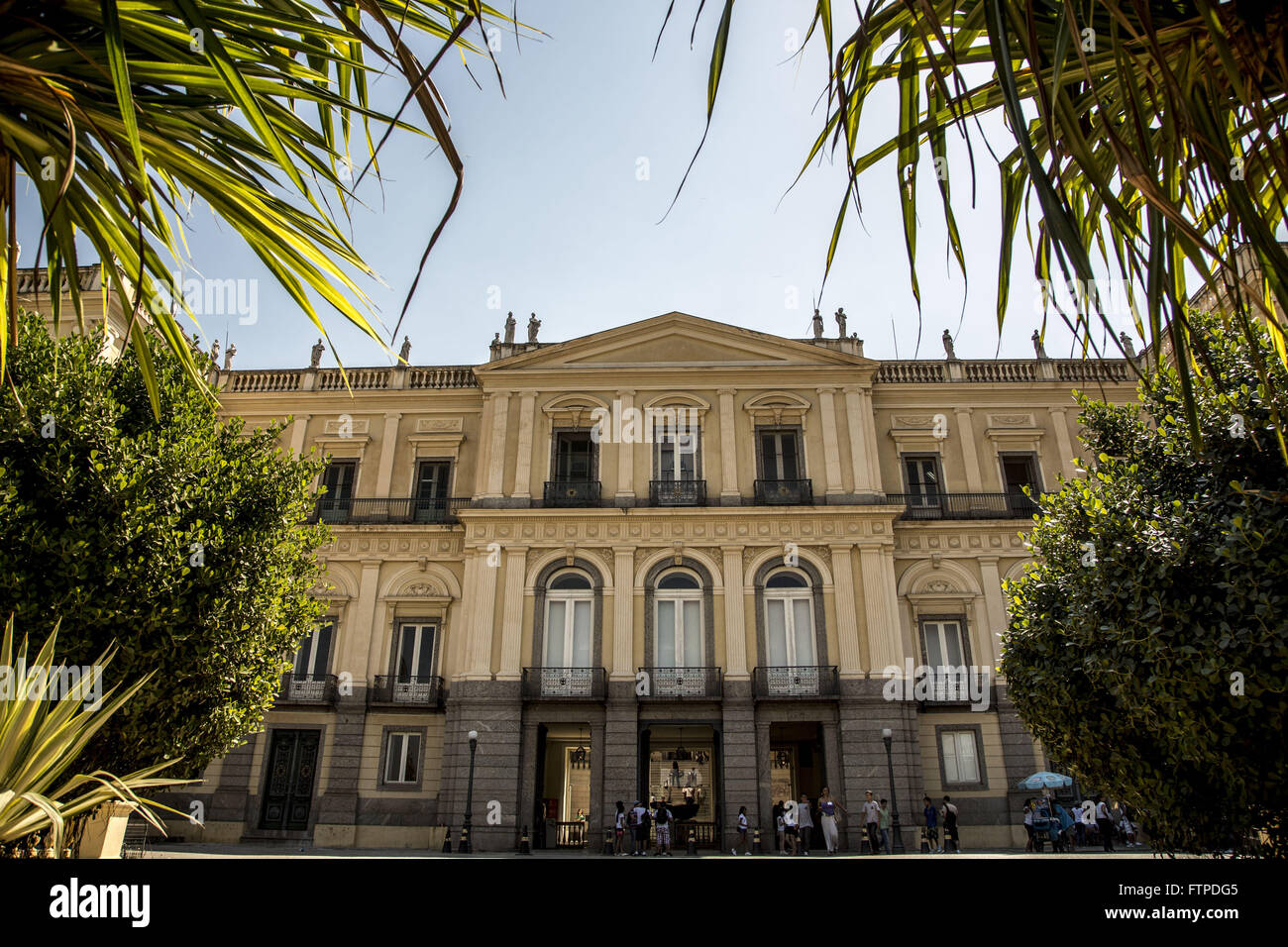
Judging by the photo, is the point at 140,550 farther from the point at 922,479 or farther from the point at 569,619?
the point at 922,479

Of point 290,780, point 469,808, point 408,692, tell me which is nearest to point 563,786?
point 469,808

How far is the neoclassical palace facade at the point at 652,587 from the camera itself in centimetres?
1941

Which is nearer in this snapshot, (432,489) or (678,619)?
(678,619)

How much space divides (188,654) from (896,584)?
1635cm

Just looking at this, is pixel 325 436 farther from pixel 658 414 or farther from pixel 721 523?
pixel 721 523

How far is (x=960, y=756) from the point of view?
19.8 m

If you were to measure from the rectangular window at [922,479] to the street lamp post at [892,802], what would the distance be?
645 cm

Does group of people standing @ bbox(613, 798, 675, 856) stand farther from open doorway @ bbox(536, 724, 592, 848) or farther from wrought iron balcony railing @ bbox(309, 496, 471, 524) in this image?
wrought iron balcony railing @ bbox(309, 496, 471, 524)

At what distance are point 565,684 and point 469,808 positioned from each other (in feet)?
11.3

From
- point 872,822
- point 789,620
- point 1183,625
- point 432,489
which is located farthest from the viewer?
point 432,489

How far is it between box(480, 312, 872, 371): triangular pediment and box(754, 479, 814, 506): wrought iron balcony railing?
11.2 feet

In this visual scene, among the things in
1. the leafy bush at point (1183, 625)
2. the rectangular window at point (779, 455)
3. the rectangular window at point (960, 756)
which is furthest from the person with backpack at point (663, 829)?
the leafy bush at point (1183, 625)

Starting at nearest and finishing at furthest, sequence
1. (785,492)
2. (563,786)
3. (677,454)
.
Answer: (785,492)
(677,454)
(563,786)
